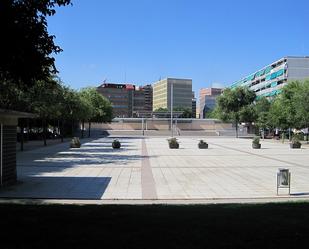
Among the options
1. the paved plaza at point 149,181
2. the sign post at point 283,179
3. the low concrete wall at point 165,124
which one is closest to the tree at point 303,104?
the paved plaza at point 149,181

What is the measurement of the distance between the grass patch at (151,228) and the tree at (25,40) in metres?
2.05

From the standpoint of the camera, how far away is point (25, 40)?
633 cm

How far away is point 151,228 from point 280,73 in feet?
456

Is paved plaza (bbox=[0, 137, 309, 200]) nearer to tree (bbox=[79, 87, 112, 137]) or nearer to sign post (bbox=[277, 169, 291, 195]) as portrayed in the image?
sign post (bbox=[277, 169, 291, 195])

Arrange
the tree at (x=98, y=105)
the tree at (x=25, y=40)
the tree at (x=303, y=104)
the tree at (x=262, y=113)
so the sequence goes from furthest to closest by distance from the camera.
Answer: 1. the tree at (x=262, y=113)
2. the tree at (x=98, y=105)
3. the tree at (x=303, y=104)
4. the tree at (x=25, y=40)

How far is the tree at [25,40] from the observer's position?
5.97m

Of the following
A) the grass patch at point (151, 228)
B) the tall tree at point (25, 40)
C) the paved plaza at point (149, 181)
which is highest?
the tall tree at point (25, 40)

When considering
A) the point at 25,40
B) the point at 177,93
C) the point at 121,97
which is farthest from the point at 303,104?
the point at 177,93

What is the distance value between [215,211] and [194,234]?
2.57 meters

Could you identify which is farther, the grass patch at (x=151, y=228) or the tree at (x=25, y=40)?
the tree at (x=25, y=40)

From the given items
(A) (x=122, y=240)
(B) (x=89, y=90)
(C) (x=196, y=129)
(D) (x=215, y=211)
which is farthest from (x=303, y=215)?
(C) (x=196, y=129)

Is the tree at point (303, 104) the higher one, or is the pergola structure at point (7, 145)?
the tree at point (303, 104)

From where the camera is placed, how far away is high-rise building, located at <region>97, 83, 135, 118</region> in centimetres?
18000

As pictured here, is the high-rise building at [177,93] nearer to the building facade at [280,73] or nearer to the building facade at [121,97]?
the building facade at [121,97]
